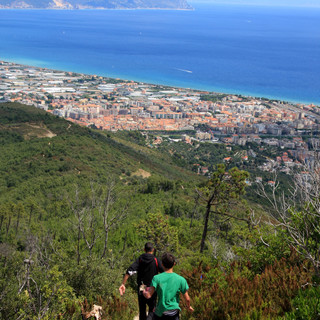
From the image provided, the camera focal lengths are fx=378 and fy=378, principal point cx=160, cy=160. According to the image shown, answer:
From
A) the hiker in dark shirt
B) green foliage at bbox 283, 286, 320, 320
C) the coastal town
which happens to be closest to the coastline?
the coastal town

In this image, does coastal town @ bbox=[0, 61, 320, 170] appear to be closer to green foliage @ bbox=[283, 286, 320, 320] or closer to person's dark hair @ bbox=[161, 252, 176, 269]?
green foliage @ bbox=[283, 286, 320, 320]

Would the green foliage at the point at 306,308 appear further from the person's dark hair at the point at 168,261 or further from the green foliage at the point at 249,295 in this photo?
the person's dark hair at the point at 168,261

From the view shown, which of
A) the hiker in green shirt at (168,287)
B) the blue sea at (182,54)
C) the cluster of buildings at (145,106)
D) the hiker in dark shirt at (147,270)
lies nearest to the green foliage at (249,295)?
the hiker in dark shirt at (147,270)

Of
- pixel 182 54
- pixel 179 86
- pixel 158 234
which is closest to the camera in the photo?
pixel 158 234

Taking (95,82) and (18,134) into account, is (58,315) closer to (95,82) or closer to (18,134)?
(18,134)

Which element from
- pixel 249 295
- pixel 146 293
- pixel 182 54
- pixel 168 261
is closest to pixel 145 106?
pixel 182 54

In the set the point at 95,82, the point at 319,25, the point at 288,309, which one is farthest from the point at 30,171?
the point at 319,25

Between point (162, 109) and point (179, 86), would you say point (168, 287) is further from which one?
point (179, 86)
